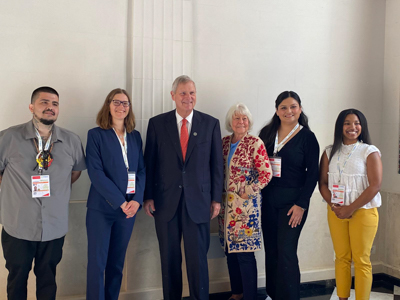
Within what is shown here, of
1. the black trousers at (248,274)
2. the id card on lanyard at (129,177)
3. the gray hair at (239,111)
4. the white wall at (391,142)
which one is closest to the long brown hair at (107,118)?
the id card on lanyard at (129,177)

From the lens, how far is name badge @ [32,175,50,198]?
246 centimetres

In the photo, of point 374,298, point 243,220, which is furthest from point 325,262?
point 243,220

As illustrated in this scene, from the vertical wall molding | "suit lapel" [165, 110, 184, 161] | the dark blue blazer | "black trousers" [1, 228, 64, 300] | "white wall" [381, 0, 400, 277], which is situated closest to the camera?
"black trousers" [1, 228, 64, 300]

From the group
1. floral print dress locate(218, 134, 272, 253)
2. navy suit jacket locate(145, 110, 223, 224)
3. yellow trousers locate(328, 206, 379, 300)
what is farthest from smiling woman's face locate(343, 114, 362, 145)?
navy suit jacket locate(145, 110, 223, 224)

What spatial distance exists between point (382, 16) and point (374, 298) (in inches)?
129

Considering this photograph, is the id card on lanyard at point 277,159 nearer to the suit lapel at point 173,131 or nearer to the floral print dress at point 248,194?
the floral print dress at point 248,194

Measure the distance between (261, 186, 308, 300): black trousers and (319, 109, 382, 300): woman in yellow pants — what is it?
33cm

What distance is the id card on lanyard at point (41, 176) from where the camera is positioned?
246cm

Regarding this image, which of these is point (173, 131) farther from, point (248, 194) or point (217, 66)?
point (217, 66)

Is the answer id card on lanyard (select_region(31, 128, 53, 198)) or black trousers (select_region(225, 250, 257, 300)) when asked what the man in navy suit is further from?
id card on lanyard (select_region(31, 128, 53, 198))

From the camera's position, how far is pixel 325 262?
3.95 m

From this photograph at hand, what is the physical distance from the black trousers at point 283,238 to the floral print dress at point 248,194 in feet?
0.46

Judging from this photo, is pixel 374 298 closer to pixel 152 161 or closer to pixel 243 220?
pixel 243 220

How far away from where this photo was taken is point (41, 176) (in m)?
2.49
